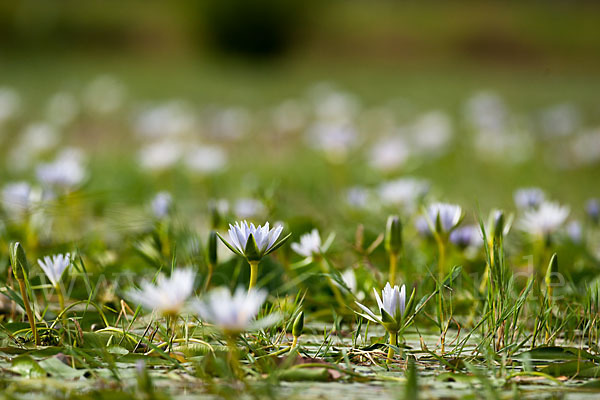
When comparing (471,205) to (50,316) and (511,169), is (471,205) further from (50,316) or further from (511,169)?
(50,316)

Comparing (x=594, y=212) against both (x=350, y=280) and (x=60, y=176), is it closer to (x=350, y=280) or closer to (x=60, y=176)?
(x=350, y=280)

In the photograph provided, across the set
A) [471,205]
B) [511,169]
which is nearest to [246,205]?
[471,205]

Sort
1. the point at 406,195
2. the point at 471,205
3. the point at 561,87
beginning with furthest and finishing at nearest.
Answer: the point at 561,87 → the point at 471,205 → the point at 406,195

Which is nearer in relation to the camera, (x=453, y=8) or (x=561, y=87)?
(x=561, y=87)

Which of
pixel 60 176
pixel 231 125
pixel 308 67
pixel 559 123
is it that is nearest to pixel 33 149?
pixel 231 125

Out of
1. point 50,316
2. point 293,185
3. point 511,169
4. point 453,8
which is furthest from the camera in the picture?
point 453,8

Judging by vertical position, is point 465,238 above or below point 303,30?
below

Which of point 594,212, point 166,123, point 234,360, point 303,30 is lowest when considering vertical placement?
point 234,360
